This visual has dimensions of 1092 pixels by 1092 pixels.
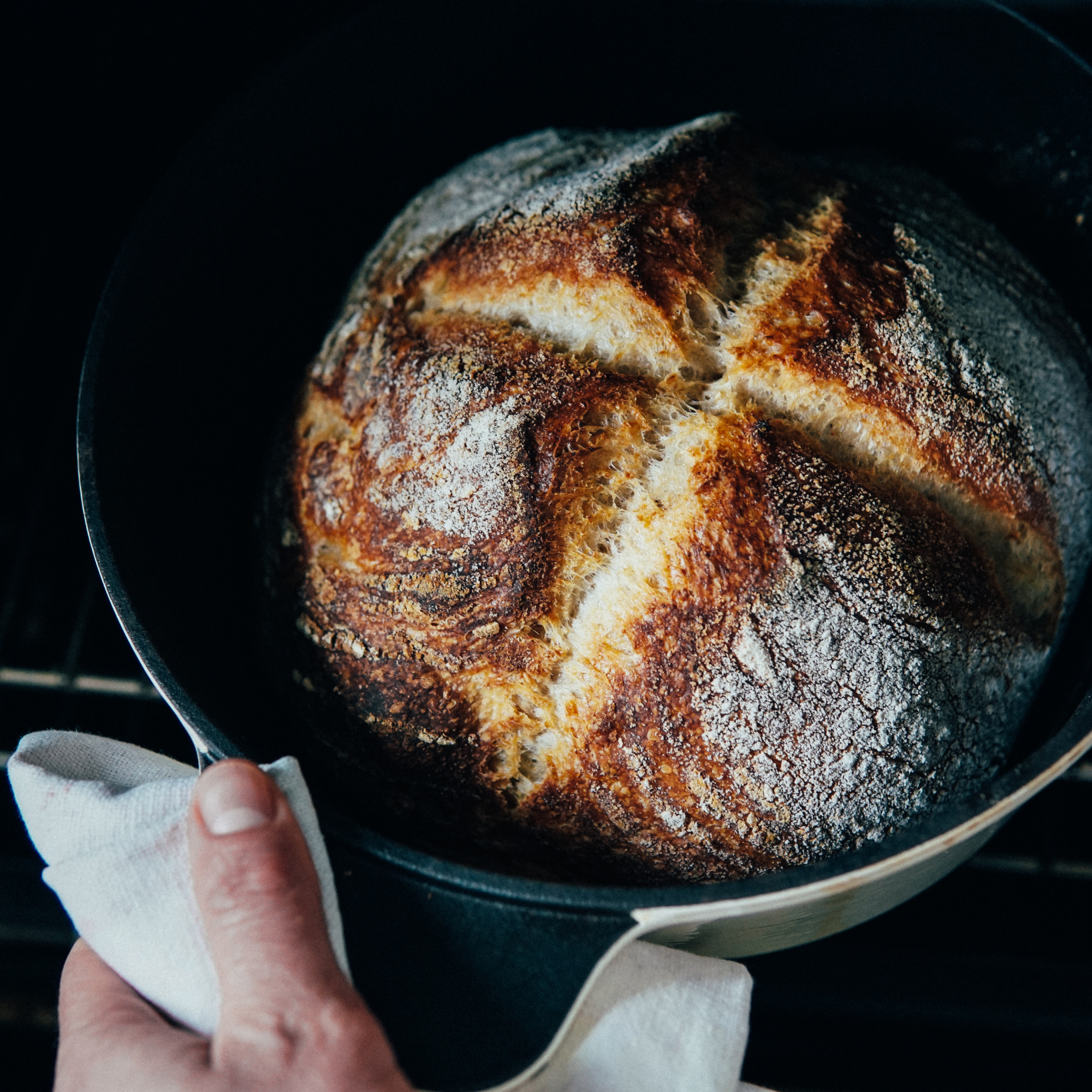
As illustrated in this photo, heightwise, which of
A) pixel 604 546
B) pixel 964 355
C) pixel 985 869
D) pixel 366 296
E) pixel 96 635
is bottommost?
pixel 96 635

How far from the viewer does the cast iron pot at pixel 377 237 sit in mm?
734

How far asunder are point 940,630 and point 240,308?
2.66ft

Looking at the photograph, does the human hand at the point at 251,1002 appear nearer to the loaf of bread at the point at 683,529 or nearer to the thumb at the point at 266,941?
the thumb at the point at 266,941

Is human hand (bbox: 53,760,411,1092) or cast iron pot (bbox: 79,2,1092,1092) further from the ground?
cast iron pot (bbox: 79,2,1092,1092)

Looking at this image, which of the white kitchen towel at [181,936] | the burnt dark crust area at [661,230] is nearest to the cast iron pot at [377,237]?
the white kitchen towel at [181,936]

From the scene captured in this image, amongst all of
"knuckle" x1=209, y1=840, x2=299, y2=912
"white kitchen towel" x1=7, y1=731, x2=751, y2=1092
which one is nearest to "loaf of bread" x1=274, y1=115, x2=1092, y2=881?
"white kitchen towel" x1=7, y1=731, x2=751, y2=1092

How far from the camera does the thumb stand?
65 centimetres

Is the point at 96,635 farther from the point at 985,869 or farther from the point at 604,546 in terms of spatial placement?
the point at 985,869

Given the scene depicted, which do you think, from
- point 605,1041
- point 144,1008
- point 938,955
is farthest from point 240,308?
point 938,955

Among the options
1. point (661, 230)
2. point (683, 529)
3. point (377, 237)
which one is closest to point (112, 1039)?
point (683, 529)

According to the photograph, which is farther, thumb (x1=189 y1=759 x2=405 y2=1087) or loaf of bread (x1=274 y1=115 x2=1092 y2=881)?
loaf of bread (x1=274 y1=115 x2=1092 y2=881)

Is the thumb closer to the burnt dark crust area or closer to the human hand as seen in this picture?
the human hand

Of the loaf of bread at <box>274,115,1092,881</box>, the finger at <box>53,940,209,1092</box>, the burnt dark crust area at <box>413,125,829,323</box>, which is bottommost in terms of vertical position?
the finger at <box>53,940,209,1092</box>

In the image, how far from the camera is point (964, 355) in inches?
34.9
